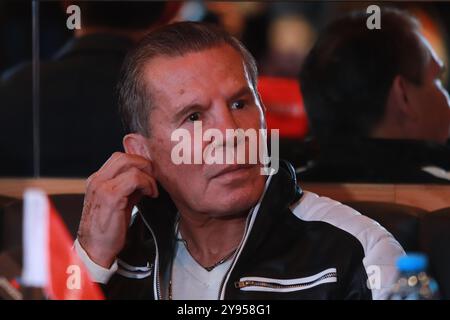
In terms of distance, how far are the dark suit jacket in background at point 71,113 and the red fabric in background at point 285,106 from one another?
A: 0.24m

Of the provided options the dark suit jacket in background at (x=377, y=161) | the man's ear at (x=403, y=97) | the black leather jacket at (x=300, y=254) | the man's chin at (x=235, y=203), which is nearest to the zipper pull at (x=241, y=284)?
the black leather jacket at (x=300, y=254)

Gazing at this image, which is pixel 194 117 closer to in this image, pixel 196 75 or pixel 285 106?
pixel 196 75

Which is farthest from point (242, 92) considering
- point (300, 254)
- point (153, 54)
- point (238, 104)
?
point (300, 254)

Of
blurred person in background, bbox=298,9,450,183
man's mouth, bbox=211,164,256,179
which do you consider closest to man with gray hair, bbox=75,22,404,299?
man's mouth, bbox=211,164,256,179

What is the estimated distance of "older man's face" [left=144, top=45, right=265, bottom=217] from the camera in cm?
127

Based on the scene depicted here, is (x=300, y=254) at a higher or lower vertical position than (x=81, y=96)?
lower

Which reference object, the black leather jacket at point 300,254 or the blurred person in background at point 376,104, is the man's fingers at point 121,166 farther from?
the blurred person in background at point 376,104

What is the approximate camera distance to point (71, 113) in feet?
4.66

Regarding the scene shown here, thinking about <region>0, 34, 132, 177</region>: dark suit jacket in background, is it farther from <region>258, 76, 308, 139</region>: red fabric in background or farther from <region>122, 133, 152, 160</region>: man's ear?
<region>258, 76, 308, 139</region>: red fabric in background

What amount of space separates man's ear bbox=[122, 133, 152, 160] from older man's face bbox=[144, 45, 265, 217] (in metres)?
0.03

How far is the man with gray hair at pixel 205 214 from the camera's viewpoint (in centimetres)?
127

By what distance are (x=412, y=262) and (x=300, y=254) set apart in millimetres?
173
